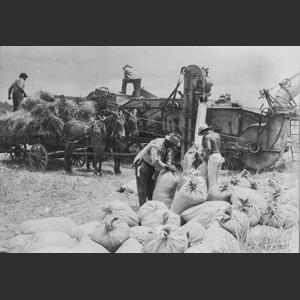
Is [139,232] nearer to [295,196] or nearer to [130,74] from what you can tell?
[295,196]

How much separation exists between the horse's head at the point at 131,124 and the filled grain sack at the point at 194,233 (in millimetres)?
4969

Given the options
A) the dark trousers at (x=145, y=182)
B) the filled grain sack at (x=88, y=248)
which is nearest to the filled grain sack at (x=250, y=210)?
the filled grain sack at (x=88, y=248)

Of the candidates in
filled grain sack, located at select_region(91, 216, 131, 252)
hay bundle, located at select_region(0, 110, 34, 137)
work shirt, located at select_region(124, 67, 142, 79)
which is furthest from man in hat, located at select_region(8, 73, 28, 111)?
filled grain sack, located at select_region(91, 216, 131, 252)

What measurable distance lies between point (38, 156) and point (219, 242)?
6870 mm

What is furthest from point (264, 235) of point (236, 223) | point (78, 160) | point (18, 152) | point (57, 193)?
point (18, 152)

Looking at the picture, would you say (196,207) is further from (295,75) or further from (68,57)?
(68,57)

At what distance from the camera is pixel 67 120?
10805 mm

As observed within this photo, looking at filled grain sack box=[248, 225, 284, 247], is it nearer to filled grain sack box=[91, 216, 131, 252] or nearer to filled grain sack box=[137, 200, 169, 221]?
filled grain sack box=[137, 200, 169, 221]

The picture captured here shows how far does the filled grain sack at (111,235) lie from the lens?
4.75 m

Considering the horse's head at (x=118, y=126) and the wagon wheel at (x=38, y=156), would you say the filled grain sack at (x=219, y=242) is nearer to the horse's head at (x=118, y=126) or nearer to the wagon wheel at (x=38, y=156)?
the horse's head at (x=118, y=126)

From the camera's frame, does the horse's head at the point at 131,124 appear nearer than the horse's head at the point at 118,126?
Yes

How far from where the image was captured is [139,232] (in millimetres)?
5059

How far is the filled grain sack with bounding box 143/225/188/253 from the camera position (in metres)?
4.49

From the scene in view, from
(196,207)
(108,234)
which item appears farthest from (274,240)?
(108,234)
